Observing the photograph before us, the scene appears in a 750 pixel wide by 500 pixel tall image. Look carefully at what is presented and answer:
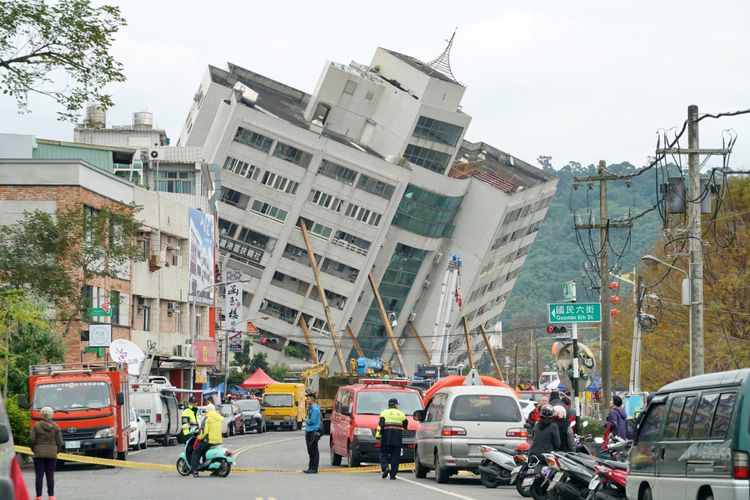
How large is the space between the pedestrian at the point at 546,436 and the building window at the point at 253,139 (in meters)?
79.6

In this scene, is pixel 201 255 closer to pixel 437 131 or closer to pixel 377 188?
pixel 377 188

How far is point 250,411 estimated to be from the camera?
65438 mm

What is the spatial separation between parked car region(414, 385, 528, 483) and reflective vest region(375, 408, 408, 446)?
0.82m

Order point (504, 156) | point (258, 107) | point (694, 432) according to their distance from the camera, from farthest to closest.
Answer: point (504, 156) < point (258, 107) < point (694, 432)

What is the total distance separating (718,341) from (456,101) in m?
61.4

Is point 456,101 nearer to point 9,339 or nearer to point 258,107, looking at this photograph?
point 258,107

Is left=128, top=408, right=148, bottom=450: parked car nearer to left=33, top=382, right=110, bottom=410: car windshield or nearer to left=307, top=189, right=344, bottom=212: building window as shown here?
left=33, top=382, right=110, bottom=410: car windshield

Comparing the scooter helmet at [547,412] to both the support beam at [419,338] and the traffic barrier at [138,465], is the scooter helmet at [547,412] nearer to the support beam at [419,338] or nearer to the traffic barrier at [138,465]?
the traffic barrier at [138,465]

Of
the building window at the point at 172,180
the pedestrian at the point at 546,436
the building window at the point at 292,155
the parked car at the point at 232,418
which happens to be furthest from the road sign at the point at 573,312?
the building window at the point at 292,155

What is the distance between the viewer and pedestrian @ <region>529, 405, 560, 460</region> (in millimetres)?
21500

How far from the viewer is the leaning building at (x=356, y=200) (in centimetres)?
10100

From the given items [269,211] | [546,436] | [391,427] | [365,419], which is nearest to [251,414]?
[365,419]

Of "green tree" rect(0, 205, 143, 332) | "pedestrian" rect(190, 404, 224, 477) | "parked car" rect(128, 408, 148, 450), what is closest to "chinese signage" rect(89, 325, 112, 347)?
"green tree" rect(0, 205, 143, 332)

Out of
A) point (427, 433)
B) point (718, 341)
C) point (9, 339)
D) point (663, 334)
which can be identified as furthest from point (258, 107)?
point (427, 433)
